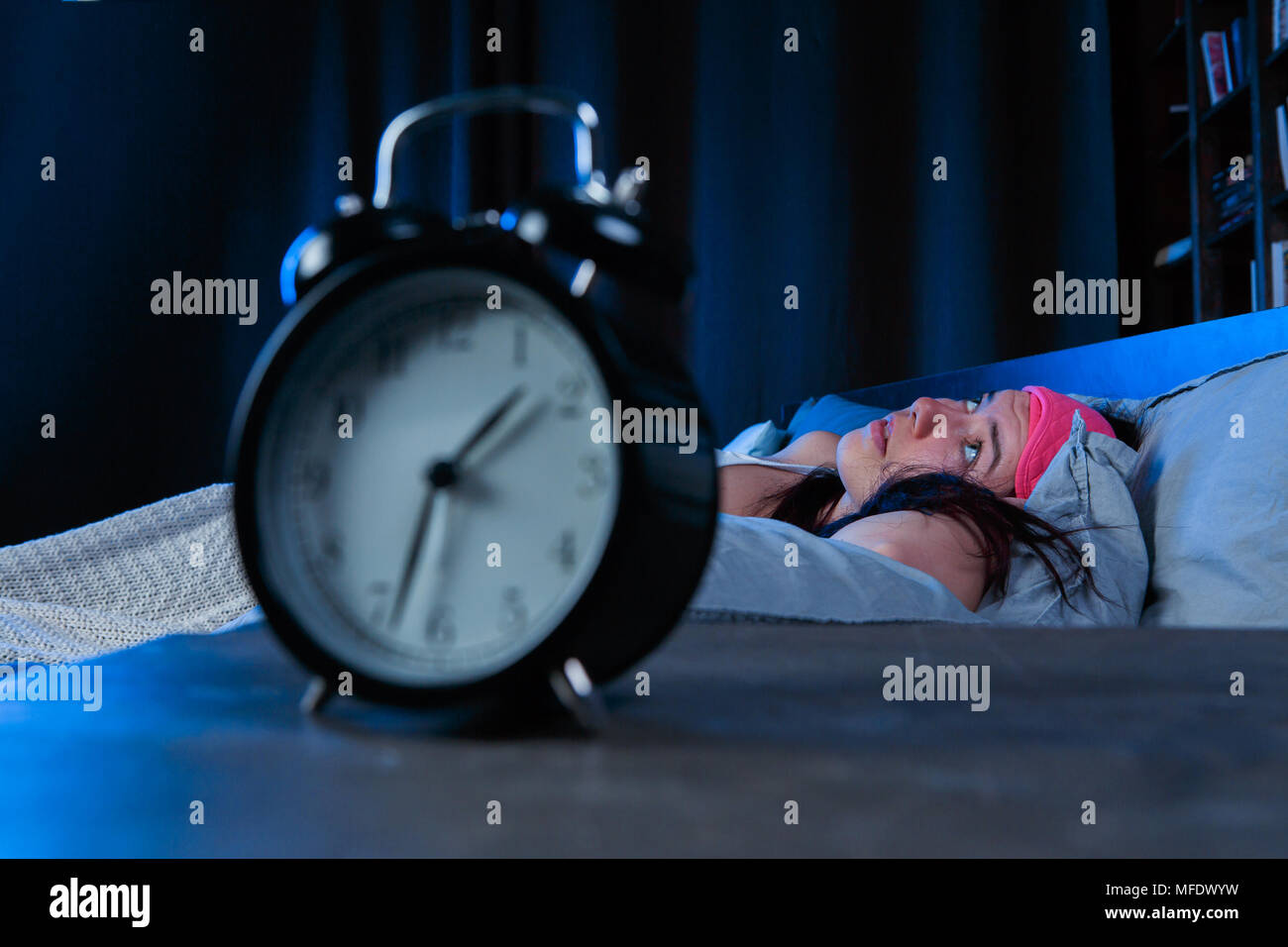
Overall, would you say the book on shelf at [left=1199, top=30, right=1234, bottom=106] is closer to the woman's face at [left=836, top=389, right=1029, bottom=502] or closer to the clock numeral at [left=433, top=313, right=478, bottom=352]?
the woman's face at [left=836, top=389, right=1029, bottom=502]

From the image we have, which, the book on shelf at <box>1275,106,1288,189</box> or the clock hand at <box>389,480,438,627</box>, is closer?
the clock hand at <box>389,480,438,627</box>

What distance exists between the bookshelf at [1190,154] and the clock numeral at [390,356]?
7.37 ft

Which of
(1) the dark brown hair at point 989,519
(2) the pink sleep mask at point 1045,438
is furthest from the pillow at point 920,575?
(2) the pink sleep mask at point 1045,438

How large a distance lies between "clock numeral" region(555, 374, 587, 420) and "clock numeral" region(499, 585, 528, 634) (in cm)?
7

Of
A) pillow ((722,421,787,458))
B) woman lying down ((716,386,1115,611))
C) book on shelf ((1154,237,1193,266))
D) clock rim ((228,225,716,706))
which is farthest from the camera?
book on shelf ((1154,237,1193,266))

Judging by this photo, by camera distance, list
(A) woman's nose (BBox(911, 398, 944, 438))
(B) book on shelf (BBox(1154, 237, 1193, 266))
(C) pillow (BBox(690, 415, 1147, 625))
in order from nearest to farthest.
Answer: (C) pillow (BBox(690, 415, 1147, 625))
(A) woman's nose (BBox(911, 398, 944, 438))
(B) book on shelf (BBox(1154, 237, 1193, 266))

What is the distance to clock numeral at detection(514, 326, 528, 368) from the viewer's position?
1.26 feet

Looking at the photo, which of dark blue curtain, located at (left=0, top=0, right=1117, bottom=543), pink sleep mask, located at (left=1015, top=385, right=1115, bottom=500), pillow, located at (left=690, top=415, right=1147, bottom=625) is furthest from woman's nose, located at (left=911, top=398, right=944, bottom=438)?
dark blue curtain, located at (left=0, top=0, right=1117, bottom=543)

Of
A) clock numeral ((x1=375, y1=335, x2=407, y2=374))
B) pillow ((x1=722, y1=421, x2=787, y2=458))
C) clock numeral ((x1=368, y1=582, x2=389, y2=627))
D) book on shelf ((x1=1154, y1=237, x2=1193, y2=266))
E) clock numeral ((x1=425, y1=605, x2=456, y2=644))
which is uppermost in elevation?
book on shelf ((x1=1154, y1=237, x2=1193, y2=266))

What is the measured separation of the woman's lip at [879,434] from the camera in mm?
1544

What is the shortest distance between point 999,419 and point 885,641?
106 cm
